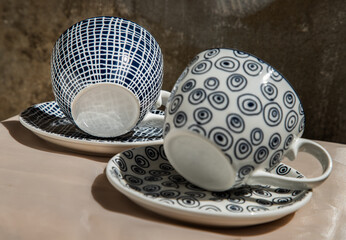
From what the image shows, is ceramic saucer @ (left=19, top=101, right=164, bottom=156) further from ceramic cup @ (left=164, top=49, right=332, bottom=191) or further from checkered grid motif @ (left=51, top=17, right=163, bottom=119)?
ceramic cup @ (left=164, top=49, right=332, bottom=191)

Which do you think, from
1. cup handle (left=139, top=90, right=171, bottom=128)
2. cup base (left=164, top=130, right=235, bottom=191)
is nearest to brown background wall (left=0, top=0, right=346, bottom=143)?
cup handle (left=139, top=90, right=171, bottom=128)

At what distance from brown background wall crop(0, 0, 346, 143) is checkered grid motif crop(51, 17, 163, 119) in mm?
283

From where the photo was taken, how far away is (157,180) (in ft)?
1.60

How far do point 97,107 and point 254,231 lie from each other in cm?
27

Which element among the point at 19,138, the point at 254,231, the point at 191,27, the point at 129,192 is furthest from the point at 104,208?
the point at 191,27

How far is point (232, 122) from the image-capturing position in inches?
15.7

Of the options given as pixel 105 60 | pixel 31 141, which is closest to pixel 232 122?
pixel 105 60

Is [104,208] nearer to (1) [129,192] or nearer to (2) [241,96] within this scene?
(1) [129,192]

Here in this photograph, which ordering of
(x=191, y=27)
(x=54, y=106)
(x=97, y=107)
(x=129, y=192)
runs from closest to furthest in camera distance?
(x=129, y=192) → (x=97, y=107) → (x=54, y=106) → (x=191, y=27)

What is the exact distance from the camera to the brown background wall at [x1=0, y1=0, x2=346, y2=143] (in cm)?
79

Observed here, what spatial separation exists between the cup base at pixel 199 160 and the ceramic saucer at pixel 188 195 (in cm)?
2

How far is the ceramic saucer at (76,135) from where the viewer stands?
0.57m

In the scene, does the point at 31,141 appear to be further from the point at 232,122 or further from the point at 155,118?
the point at 232,122

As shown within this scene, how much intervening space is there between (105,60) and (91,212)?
22cm
